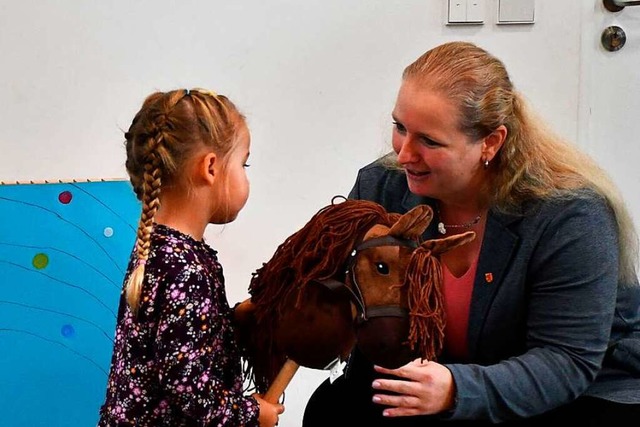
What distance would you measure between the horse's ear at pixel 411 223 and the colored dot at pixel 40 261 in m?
0.84

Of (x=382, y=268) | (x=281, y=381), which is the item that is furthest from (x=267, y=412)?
(x=382, y=268)

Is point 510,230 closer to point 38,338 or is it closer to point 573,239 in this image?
point 573,239

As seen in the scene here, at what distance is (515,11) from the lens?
60.7 inches

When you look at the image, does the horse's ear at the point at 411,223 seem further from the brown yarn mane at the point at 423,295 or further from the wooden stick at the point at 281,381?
the wooden stick at the point at 281,381

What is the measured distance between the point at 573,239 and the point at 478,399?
0.26m

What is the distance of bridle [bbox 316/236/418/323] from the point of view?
2.54 feet

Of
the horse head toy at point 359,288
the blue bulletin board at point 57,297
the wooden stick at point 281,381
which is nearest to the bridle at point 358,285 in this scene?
the horse head toy at point 359,288

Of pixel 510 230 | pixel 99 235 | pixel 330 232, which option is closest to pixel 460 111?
pixel 510 230

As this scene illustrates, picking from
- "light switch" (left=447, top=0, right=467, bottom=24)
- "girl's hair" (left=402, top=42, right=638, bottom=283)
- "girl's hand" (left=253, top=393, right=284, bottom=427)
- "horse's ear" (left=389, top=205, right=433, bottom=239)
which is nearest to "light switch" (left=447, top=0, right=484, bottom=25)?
"light switch" (left=447, top=0, right=467, bottom=24)

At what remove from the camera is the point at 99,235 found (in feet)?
4.56

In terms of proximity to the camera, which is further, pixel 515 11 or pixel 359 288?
pixel 515 11

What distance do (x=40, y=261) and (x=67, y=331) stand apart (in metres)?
0.14

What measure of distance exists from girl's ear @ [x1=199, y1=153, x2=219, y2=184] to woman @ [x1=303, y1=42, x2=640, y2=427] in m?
0.27

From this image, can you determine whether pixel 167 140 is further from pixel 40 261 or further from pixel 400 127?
pixel 40 261
